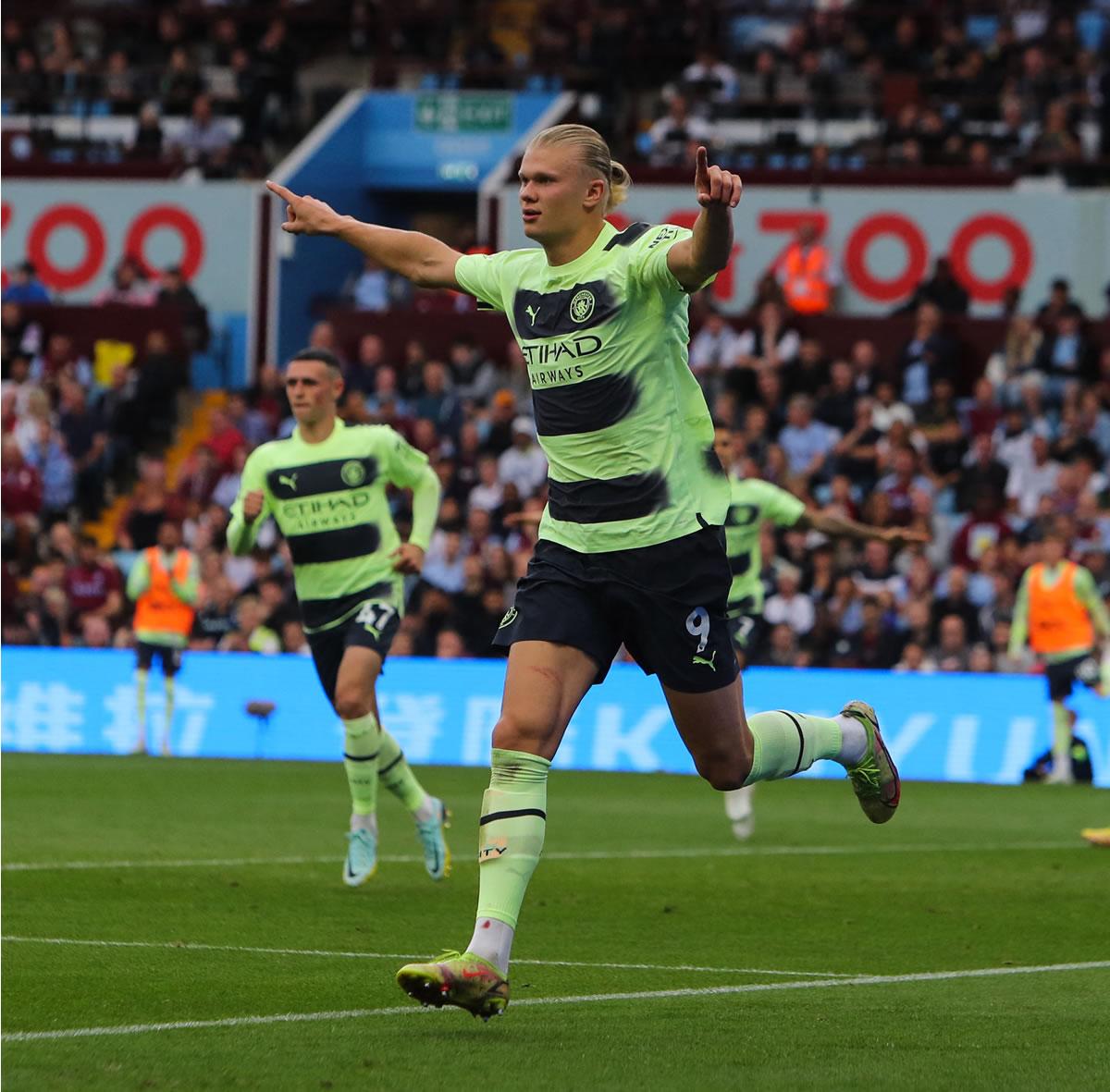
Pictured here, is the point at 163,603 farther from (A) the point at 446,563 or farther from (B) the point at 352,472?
(B) the point at 352,472

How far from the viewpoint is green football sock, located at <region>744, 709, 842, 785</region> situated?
7.56 m

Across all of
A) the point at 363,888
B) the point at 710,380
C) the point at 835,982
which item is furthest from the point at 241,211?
the point at 835,982

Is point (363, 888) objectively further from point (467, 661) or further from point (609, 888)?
point (467, 661)

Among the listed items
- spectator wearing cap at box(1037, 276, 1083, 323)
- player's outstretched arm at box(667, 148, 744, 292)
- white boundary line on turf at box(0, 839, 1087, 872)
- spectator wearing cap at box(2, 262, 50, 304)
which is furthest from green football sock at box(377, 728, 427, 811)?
spectator wearing cap at box(2, 262, 50, 304)

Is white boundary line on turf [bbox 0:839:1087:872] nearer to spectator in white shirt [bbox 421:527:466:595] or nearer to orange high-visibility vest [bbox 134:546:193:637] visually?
orange high-visibility vest [bbox 134:546:193:637]

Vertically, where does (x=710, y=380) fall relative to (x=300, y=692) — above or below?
above

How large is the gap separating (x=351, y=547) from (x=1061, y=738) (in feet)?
32.2

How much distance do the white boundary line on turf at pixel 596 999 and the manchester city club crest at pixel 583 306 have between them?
2.10 m

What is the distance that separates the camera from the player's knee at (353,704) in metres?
11.2

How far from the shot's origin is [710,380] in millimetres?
25984

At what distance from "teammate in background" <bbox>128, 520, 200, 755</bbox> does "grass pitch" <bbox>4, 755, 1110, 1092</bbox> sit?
6.70 m

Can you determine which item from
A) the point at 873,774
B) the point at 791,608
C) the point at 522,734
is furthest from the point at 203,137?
the point at 522,734

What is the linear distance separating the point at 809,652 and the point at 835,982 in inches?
570

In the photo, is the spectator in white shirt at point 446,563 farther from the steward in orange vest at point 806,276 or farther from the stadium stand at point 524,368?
the steward in orange vest at point 806,276
